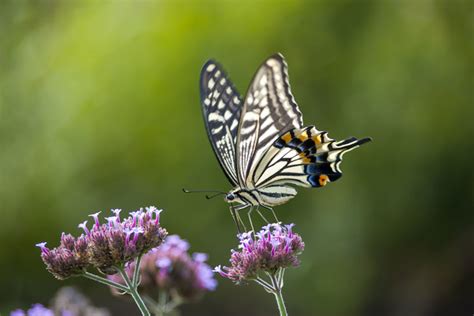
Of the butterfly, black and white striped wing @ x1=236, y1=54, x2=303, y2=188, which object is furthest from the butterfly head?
black and white striped wing @ x1=236, y1=54, x2=303, y2=188

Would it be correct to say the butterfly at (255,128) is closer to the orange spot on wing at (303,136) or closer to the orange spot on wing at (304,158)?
the orange spot on wing at (304,158)

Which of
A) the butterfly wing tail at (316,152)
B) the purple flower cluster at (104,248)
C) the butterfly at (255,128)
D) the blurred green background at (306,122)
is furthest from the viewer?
the blurred green background at (306,122)

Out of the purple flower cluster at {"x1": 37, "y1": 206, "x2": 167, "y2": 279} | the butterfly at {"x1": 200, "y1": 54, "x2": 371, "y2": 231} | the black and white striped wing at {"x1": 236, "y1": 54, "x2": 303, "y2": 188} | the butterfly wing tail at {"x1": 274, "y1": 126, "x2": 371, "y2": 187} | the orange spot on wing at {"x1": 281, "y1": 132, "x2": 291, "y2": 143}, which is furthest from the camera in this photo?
the black and white striped wing at {"x1": 236, "y1": 54, "x2": 303, "y2": 188}

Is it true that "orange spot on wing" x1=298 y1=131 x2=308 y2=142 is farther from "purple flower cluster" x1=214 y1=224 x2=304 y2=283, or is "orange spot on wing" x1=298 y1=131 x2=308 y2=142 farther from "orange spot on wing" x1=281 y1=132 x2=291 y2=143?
"purple flower cluster" x1=214 y1=224 x2=304 y2=283

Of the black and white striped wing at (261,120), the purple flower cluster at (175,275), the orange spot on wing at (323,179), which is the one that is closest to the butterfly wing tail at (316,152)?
the orange spot on wing at (323,179)

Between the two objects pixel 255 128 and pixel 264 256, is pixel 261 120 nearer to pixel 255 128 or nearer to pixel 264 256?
pixel 255 128
